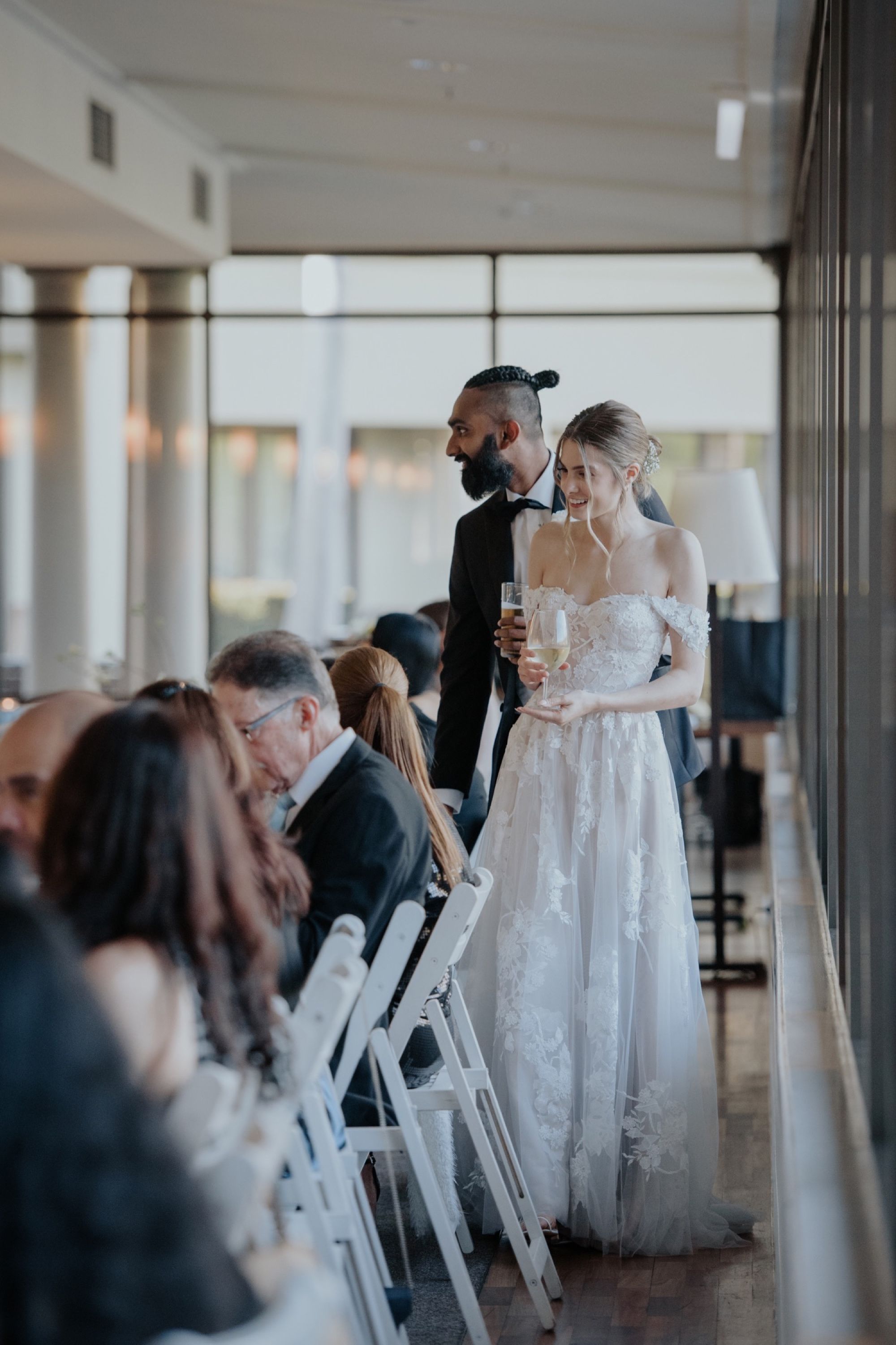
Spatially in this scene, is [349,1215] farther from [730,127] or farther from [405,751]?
[730,127]

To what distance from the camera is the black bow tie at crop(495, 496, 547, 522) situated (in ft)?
13.6

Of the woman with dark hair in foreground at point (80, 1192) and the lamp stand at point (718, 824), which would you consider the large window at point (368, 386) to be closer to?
the lamp stand at point (718, 824)

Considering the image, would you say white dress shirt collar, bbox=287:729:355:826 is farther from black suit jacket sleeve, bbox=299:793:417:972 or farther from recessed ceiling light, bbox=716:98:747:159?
recessed ceiling light, bbox=716:98:747:159

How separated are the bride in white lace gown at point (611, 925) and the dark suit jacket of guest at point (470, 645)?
419mm

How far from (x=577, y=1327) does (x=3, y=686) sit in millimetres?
7678

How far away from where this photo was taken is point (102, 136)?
26.6 feet

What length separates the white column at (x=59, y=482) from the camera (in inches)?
435

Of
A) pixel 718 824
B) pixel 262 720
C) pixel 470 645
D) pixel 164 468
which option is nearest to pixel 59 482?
pixel 164 468

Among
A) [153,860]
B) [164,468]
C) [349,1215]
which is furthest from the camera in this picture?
[164,468]

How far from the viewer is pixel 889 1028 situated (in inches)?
74.4

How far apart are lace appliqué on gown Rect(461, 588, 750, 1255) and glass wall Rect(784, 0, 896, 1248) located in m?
0.41

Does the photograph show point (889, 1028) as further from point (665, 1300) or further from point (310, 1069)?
point (665, 1300)

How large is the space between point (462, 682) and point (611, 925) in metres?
0.90

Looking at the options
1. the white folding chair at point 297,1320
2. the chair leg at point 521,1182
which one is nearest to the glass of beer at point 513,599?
the chair leg at point 521,1182
